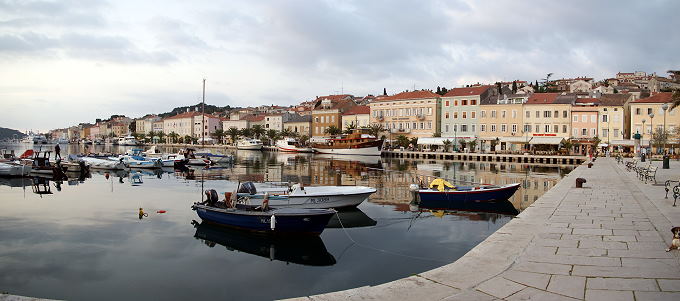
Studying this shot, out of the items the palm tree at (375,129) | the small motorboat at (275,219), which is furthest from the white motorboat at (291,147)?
the small motorboat at (275,219)

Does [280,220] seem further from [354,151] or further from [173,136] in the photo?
[173,136]

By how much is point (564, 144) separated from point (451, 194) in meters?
52.6

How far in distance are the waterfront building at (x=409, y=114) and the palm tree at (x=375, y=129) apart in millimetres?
830

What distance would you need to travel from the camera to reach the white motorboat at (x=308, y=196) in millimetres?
17703

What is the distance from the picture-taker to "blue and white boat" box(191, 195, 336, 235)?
46.2 feet

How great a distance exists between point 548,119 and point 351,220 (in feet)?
204

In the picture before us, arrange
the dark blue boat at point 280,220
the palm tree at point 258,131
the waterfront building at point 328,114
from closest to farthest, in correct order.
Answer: the dark blue boat at point 280,220 → the waterfront building at point 328,114 → the palm tree at point 258,131

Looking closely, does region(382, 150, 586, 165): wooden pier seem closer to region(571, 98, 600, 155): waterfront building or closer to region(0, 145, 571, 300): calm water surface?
region(571, 98, 600, 155): waterfront building

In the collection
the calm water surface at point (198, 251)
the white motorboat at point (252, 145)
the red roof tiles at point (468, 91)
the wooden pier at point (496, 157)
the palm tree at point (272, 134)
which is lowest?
the calm water surface at point (198, 251)

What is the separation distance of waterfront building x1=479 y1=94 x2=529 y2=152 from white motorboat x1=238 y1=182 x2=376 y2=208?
191 feet

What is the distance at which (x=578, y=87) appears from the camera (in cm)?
12256

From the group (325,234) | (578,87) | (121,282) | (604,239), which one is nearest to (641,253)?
(604,239)

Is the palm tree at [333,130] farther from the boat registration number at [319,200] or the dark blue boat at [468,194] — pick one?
the boat registration number at [319,200]

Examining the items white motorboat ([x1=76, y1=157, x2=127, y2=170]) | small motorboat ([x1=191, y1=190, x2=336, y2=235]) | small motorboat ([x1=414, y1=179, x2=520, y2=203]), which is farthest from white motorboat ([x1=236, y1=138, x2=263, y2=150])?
small motorboat ([x1=191, y1=190, x2=336, y2=235])
